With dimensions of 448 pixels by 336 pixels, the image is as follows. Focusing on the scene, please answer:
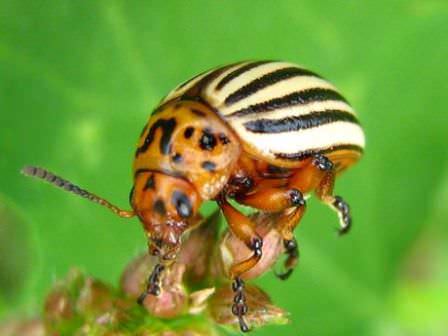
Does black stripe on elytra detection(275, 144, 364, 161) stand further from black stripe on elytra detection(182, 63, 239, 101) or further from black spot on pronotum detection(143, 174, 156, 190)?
black spot on pronotum detection(143, 174, 156, 190)

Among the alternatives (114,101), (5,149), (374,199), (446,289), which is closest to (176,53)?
(114,101)

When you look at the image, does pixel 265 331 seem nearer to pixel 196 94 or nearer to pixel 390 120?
pixel 196 94

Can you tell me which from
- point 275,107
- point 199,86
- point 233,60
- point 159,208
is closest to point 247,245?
point 159,208

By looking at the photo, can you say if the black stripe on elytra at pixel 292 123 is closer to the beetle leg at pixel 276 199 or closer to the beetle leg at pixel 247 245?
the beetle leg at pixel 276 199

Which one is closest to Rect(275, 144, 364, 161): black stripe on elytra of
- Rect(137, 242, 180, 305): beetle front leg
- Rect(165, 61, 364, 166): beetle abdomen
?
Rect(165, 61, 364, 166): beetle abdomen

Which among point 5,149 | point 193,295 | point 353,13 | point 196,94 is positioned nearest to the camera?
point 193,295

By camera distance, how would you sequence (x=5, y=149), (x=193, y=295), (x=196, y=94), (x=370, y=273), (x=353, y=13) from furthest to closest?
(x=370, y=273) → (x=353, y=13) → (x=5, y=149) → (x=196, y=94) → (x=193, y=295)
